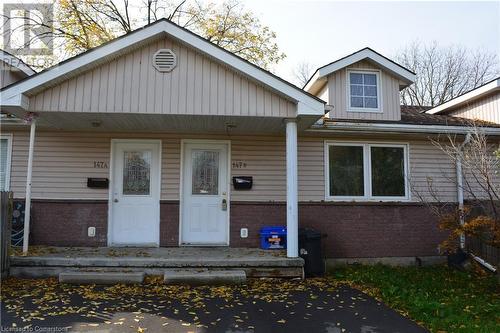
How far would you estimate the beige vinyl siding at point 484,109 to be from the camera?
9.70 meters

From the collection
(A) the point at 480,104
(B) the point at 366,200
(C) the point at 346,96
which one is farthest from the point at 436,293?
(A) the point at 480,104

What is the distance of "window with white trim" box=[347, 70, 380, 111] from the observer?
9547mm

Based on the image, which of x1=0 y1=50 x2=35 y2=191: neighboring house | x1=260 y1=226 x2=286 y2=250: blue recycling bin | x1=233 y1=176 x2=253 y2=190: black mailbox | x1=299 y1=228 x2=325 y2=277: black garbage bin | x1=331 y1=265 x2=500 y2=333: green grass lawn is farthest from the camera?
x1=233 y1=176 x2=253 y2=190: black mailbox

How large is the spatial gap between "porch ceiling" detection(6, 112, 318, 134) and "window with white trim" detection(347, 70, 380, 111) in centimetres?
243

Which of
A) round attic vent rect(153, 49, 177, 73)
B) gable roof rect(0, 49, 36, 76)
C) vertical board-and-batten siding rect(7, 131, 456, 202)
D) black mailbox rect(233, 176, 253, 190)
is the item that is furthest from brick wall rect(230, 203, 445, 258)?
gable roof rect(0, 49, 36, 76)

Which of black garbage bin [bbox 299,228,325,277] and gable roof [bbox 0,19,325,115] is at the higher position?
gable roof [bbox 0,19,325,115]

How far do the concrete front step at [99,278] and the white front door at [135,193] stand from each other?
181cm

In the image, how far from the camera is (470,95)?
1042cm

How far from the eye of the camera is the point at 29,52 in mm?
15492

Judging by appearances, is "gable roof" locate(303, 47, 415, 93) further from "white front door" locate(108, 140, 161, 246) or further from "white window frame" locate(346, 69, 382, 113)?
"white front door" locate(108, 140, 161, 246)

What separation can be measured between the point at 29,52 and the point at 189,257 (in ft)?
44.4

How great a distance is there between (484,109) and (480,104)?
259 mm

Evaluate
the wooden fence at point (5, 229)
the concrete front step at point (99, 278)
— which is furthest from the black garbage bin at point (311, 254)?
the wooden fence at point (5, 229)

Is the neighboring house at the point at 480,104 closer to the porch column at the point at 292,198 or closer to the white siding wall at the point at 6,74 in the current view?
the porch column at the point at 292,198
